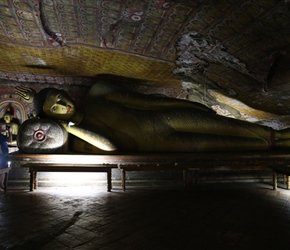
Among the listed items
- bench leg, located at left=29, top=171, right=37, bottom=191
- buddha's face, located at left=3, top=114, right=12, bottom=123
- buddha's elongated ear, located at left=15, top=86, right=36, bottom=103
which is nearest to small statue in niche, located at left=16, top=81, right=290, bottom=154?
buddha's elongated ear, located at left=15, top=86, right=36, bottom=103

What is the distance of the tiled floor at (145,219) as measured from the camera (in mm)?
1821

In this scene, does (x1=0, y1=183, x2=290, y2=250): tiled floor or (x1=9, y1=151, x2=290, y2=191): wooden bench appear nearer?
(x1=0, y1=183, x2=290, y2=250): tiled floor

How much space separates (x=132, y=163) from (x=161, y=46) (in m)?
2.04

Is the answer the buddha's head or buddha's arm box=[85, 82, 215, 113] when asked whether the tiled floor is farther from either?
the buddha's head

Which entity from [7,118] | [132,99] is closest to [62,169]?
[132,99]

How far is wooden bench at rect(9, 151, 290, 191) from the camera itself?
3254 millimetres

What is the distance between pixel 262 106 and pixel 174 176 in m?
3.14

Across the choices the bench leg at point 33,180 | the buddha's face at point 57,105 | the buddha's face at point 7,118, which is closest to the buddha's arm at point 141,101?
the buddha's face at point 57,105

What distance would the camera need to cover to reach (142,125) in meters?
4.10

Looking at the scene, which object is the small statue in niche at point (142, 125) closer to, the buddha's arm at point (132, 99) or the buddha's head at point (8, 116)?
the buddha's arm at point (132, 99)

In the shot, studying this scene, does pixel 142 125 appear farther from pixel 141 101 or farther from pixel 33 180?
pixel 33 180

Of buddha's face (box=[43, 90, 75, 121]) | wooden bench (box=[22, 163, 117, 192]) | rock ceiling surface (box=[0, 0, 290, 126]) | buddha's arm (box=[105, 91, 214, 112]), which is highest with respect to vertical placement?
rock ceiling surface (box=[0, 0, 290, 126])

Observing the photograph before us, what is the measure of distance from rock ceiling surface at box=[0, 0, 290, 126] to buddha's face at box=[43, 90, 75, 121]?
0.95 m

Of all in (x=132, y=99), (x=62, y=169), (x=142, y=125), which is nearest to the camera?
(x=62, y=169)
